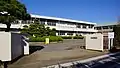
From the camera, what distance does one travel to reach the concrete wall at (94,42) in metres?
25.8

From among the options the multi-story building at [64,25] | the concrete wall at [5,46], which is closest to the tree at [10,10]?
the concrete wall at [5,46]

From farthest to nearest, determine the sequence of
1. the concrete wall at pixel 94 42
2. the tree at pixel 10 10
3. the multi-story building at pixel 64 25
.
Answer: the multi-story building at pixel 64 25 → the concrete wall at pixel 94 42 → the tree at pixel 10 10

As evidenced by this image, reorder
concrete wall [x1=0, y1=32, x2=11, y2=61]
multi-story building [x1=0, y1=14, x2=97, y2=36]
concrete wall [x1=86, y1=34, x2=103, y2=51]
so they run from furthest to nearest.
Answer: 1. multi-story building [x1=0, y1=14, x2=97, y2=36]
2. concrete wall [x1=86, y1=34, x2=103, y2=51]
3. concrete wall [x1=0, y1=32, x2=11, y2=61]

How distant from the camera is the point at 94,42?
26.9 m

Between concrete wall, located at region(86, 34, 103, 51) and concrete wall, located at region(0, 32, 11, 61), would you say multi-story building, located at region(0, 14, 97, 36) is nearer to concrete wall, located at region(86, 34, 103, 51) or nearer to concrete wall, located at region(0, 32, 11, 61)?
concrete wall, located at region(86, 34, 103, 51)

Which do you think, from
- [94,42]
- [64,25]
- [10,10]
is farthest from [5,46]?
[64,25]

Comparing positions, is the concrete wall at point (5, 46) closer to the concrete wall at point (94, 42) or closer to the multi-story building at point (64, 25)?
the concrete wall at point (94, 42)

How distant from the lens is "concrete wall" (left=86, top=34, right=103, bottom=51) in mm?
25809

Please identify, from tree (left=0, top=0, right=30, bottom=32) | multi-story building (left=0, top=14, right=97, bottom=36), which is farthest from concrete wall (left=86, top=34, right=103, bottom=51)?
multi-story building (left=0, top=14, right=97, bottom=36)

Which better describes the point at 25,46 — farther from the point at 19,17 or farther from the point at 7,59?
the point at 7,59

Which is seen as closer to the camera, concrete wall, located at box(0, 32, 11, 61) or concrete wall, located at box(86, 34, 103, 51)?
concrete wall, located at box(0, 32, 11, 61)

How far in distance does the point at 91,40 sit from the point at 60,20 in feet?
152

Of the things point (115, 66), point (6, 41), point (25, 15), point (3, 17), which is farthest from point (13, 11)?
point (115, 66)

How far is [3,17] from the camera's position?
1991cm
